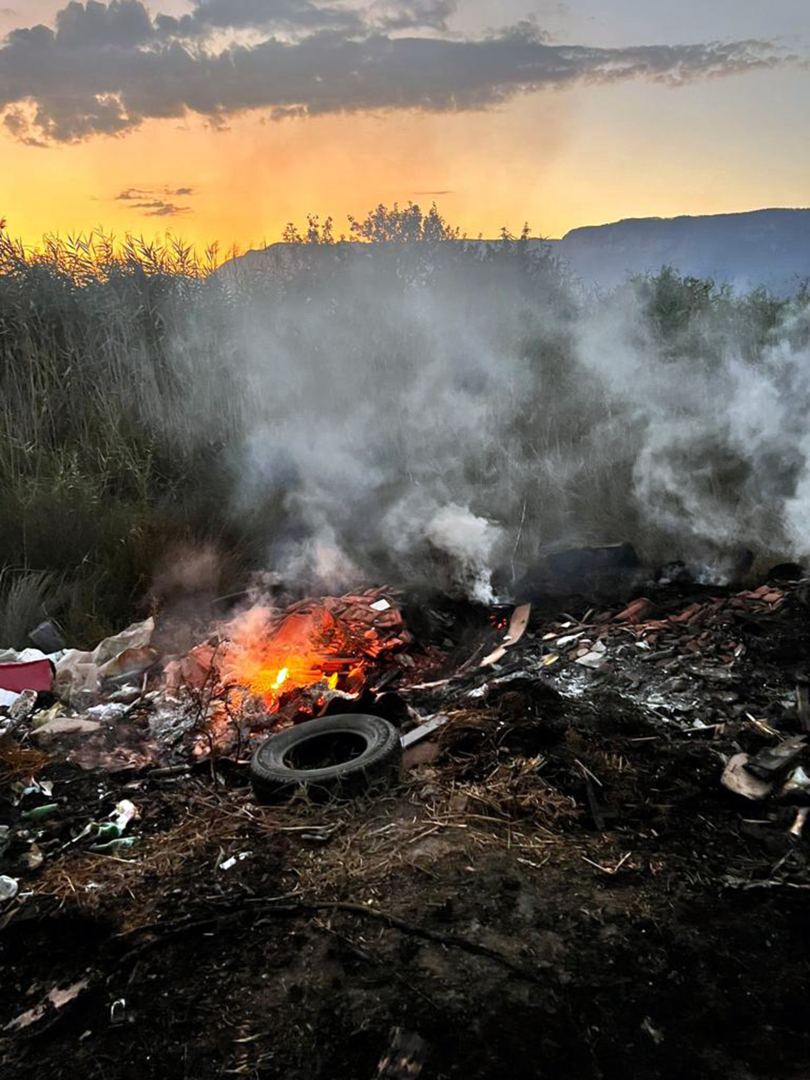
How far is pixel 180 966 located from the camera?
105 inches

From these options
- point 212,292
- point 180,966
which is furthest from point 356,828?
point 212,292

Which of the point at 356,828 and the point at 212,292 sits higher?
the point at 212,292

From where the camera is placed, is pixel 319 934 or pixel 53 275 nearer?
pixel 319 934

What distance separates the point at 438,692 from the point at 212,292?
28.3 ft

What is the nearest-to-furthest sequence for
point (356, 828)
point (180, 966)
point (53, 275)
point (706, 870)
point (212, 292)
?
point (180, 966)
point (706, 870)
point (356, 828)
point (53, 275)
point (212, 292)

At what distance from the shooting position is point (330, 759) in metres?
4.32

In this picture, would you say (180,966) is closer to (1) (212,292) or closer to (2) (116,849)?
(2) (116,849)

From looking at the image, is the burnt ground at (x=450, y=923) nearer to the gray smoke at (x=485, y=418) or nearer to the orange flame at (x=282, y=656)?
the orange flame at (x=282, y=656)

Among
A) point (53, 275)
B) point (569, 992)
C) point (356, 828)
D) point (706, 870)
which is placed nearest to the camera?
point (569, 992)

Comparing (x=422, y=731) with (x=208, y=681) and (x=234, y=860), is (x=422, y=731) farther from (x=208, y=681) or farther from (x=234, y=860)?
(x=208, y=681)

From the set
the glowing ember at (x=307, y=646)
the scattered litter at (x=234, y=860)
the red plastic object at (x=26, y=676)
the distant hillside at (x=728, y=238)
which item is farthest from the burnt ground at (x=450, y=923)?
the distant hillside at (x=728, y=238)

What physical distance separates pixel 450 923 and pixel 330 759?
5.51 ft

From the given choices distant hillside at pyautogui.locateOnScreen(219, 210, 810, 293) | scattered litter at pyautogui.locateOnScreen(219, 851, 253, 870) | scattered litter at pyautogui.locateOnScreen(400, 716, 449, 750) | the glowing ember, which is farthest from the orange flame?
distant hillside at pyautogui.locateOnScreen(219, 210, 810, 293)

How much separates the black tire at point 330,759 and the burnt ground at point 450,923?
12 cm
